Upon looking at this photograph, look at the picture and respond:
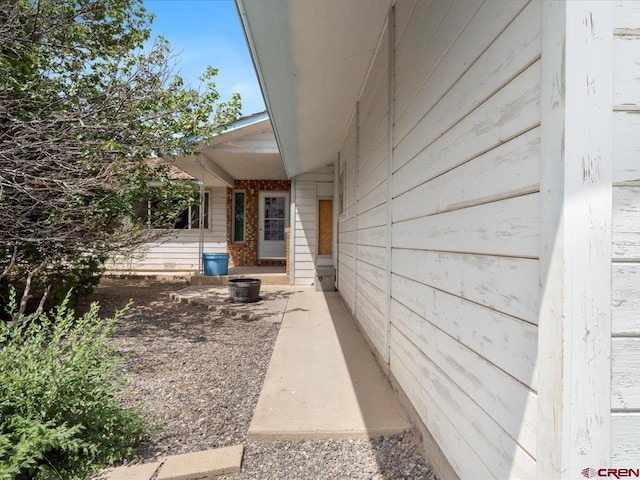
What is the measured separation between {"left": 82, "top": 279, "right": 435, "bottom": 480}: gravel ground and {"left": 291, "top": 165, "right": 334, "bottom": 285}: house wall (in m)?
3.03

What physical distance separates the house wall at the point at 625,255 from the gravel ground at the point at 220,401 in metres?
1.21

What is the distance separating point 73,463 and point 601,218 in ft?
7.93

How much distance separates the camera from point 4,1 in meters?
3.93

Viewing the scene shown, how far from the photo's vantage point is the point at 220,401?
9.50 ft

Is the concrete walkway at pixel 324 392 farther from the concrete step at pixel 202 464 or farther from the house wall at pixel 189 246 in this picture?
the house wall at pixel 189 246

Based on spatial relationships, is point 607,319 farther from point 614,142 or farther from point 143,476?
point 143,476

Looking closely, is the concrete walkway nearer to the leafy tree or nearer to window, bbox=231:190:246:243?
the leafy tree

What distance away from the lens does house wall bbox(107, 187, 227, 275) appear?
10.4 metres

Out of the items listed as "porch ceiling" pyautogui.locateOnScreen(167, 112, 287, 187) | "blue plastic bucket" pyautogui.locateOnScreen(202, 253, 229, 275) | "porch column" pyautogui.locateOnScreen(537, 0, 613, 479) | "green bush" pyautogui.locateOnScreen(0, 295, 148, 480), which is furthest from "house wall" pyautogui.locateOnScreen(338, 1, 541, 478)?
"blue plastic bucket" pyautogui.locateOnScreen(202, 253, 229, 275)

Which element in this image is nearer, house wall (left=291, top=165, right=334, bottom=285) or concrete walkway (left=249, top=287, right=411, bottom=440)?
concrete walkway (left=249, top=287, right=411, bottom=440)

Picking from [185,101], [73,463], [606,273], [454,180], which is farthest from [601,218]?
[185,101]

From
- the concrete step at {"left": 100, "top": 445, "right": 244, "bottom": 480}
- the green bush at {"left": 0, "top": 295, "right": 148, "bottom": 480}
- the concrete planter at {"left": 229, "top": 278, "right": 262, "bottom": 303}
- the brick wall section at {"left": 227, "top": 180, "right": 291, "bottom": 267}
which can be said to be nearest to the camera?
the green bush at {"left": 0, "top": 295, "right": 148, "bottom": 480}

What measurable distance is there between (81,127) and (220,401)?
3.03 meters

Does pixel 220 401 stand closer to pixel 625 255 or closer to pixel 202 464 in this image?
pixel 202 464
